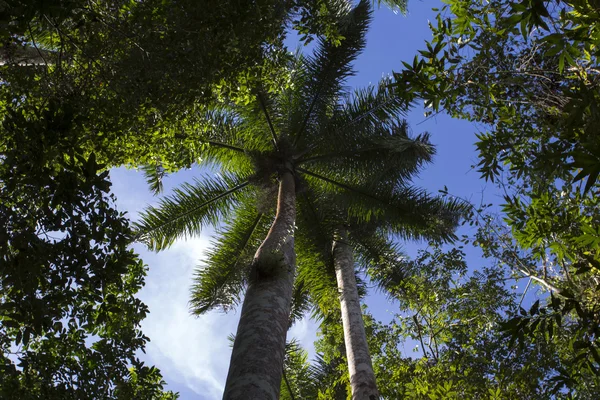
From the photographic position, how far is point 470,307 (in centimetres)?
805

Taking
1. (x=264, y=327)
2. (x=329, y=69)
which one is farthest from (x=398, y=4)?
(x=264, y=327)

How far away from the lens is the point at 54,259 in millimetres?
3977

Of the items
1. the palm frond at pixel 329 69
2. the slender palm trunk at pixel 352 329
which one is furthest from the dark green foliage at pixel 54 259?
the palm frond at pixel 329 69

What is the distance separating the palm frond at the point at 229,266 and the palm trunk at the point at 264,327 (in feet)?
18.4

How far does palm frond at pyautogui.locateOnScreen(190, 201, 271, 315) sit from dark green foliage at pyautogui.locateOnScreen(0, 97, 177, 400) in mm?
6999

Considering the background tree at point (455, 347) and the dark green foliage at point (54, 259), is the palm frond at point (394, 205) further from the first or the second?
the dark green foliage at point (54, 259)

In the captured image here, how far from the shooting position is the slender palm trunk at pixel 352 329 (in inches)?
310

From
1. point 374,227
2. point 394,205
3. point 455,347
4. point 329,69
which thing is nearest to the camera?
point 455,347

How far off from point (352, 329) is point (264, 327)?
4.88 m

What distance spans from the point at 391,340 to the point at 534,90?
597 cm

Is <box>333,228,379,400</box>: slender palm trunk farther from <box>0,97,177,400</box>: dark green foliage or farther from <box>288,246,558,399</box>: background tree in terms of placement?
<box>0,97,177,400</box>: dark green foliage

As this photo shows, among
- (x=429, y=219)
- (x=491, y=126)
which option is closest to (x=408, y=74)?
(x=491, y=126)

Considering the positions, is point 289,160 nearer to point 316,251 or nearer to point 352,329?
point 316,251

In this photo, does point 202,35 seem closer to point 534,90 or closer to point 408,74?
point 408,74
